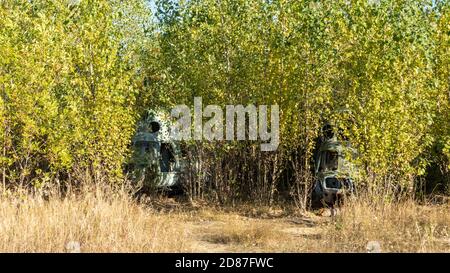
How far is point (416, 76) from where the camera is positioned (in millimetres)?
11516

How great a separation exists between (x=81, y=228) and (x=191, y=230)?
8.90 feet

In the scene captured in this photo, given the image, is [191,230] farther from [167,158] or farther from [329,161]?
[167,158]

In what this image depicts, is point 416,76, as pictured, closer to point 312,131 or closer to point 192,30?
point 312,131

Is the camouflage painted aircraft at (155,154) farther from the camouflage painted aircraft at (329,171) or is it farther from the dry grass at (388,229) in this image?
the dry grass at (388,229)

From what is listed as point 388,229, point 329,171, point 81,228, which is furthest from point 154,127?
point 388,229

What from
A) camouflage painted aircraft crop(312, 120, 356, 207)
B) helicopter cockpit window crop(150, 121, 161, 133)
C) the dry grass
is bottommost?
the dry grass

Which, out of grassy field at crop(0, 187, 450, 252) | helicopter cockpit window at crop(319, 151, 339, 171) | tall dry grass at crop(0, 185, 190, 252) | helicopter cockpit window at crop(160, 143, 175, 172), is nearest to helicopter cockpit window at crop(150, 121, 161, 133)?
helicopter cockpit window at crop(160, 143, 175, 172)

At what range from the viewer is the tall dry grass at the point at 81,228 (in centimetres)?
852

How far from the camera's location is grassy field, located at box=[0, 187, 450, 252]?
8.70 m

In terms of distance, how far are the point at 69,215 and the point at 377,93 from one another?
19.2ft

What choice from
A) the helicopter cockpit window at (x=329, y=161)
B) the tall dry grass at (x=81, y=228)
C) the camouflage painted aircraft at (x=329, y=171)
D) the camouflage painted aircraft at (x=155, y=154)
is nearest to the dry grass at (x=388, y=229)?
the camouflage painted aircraft at (x=329, y=171)

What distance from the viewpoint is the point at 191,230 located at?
1128cm

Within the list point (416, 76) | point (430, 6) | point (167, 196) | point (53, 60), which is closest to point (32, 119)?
point (53, 60)

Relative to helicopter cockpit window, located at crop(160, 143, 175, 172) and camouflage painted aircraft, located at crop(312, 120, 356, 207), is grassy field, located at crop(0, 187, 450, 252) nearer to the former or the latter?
camouflage painted aircraft, located at crop(312, 120, 356, 207)
